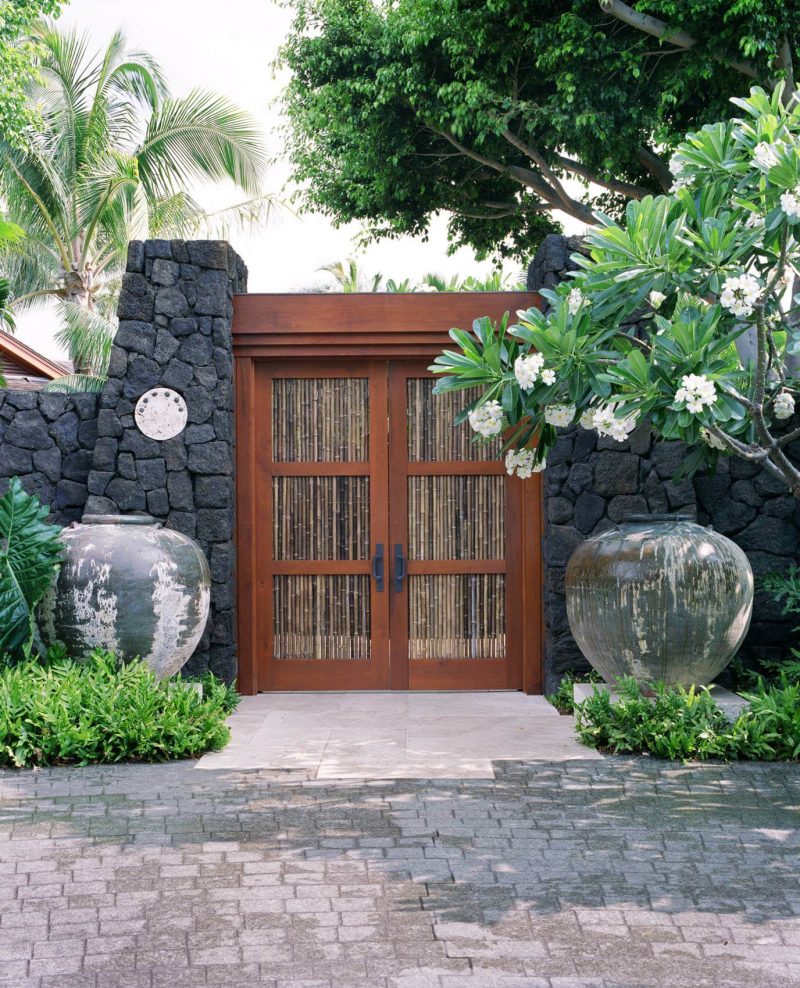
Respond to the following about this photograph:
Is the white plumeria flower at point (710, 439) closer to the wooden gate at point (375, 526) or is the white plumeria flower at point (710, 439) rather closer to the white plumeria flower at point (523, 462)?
the white plumeria flower at point (523, 462)

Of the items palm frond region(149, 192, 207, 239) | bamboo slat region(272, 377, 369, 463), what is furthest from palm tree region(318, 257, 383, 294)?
bamboo slat region(272, 377, 369, 463)

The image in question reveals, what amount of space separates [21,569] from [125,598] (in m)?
0.62

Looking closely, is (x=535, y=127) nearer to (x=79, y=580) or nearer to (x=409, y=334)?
(x=409, y=334)

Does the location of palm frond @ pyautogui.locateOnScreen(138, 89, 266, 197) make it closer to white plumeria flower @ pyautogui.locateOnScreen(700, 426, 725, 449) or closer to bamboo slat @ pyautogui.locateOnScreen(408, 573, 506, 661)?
bamboo slat @ pyautogui.locateOnScreen(408, 573, 506, 661)

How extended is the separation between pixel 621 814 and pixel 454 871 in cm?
97

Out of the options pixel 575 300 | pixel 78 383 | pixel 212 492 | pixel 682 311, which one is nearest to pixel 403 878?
pixel 682 311

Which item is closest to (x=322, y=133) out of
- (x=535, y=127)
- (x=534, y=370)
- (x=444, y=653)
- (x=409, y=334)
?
(x=535, y=127)

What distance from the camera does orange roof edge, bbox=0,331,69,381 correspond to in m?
14.5

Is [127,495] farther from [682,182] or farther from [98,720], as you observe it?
[682,182]

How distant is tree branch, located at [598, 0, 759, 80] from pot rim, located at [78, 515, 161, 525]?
20.7 ft

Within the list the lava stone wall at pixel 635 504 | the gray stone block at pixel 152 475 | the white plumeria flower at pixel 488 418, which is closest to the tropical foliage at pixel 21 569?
the gray stone block at pixel 152 475

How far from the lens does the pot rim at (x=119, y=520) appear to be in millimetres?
6789

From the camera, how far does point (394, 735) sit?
6.16 meters

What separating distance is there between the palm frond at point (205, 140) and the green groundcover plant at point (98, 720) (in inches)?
494
